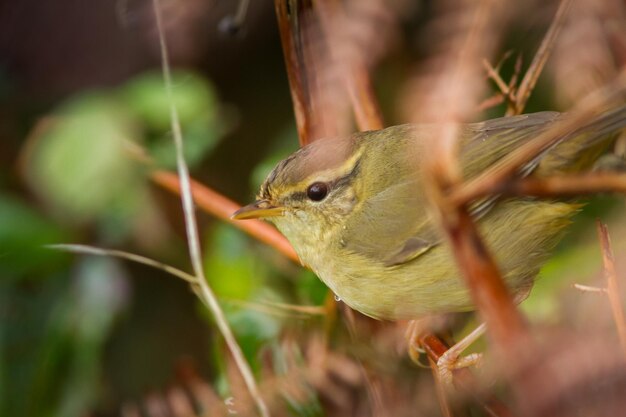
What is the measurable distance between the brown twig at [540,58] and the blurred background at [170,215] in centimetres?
3

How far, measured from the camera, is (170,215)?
10.3 ft

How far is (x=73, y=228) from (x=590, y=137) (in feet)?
5.83

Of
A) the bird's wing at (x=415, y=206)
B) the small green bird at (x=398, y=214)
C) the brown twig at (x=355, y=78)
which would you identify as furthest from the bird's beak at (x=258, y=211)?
the brown twig at (x=355, y=78)

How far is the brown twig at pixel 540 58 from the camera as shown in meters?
1.29

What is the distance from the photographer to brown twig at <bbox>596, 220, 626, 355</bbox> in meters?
1.11

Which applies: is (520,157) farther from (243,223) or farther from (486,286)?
(243,223)

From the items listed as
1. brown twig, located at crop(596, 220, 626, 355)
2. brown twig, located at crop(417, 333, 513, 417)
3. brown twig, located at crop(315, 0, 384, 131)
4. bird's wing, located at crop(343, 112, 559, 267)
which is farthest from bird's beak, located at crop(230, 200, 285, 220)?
brown twig, located at crop(596, 220, 626, 355)

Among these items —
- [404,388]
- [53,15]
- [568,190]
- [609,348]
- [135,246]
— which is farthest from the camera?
[53,15]

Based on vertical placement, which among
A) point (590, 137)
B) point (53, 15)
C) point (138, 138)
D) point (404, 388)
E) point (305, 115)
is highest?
point (53, 15)

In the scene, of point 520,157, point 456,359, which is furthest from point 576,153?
point 520,157

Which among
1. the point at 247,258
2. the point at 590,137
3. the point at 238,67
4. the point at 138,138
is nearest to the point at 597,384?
the point at 590,137

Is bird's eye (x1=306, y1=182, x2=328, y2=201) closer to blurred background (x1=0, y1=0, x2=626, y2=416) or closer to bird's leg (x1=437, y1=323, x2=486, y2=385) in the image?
blurred background (x1=0, y1=0, x2=626, y2=416)

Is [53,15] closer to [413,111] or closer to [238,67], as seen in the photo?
→ [238,67]

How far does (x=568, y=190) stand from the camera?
757 millimetres
